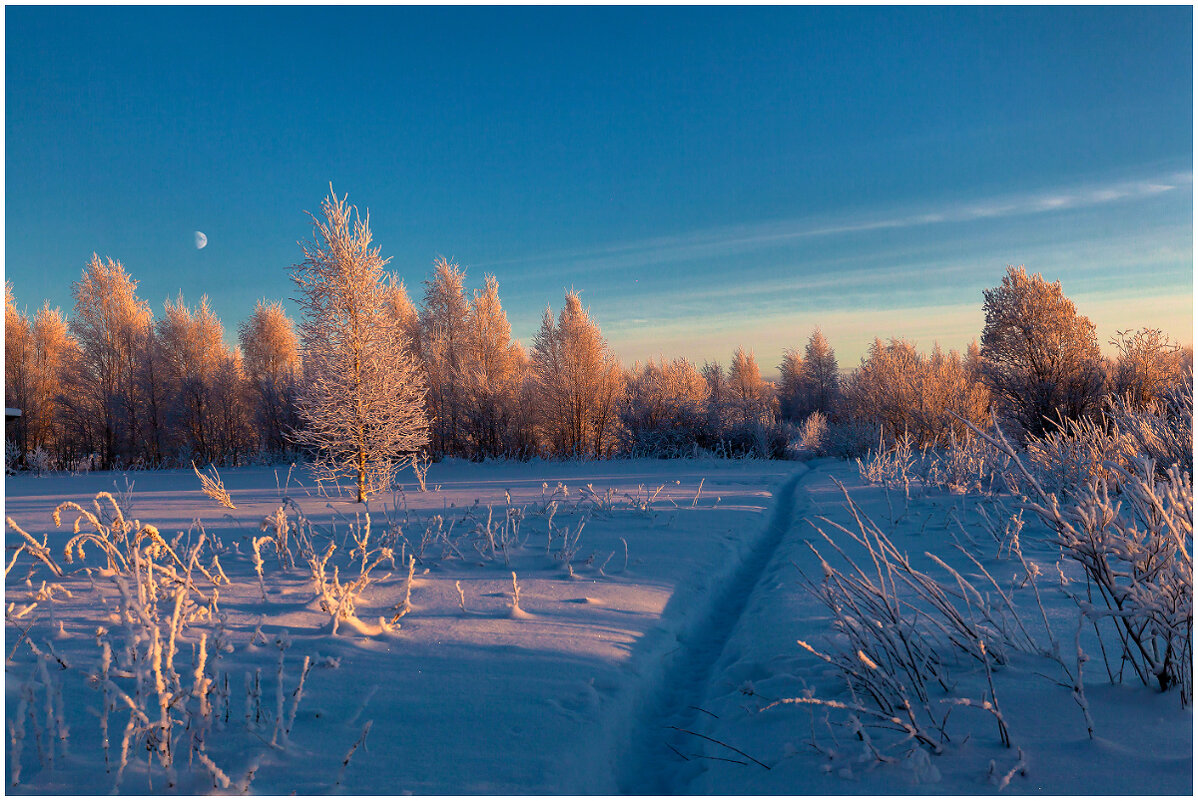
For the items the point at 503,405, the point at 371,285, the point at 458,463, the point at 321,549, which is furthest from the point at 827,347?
the point at 321,549

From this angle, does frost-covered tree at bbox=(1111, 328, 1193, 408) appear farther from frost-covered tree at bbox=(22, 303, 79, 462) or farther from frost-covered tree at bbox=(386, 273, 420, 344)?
frost-covered tree at bbox=(22, 303, 79, 462)

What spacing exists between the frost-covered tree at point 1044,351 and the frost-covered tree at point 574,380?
33.0ft

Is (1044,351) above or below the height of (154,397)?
below

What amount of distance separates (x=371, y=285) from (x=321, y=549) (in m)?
4.90

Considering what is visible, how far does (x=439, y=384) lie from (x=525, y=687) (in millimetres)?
18178

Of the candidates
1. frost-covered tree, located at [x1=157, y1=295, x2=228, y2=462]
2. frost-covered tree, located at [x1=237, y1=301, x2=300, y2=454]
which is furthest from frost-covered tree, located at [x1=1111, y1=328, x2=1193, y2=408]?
frost-covered tree, located at [x1=157, y1=295, x2=228, y2=462]

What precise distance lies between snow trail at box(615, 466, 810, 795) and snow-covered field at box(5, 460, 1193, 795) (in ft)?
0.04

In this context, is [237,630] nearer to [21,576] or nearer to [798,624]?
[21,576]

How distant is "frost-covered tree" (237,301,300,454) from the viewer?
806 inches

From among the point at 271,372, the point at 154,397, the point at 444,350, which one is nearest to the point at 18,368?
the point at 154,397

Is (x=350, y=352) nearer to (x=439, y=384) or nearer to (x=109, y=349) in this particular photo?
(x=439, y=384)

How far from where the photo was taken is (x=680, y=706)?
288cm

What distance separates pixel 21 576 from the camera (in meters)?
4.50

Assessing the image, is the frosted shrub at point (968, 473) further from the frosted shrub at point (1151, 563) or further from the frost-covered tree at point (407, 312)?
the frost-covered tree at point (407, 312)
